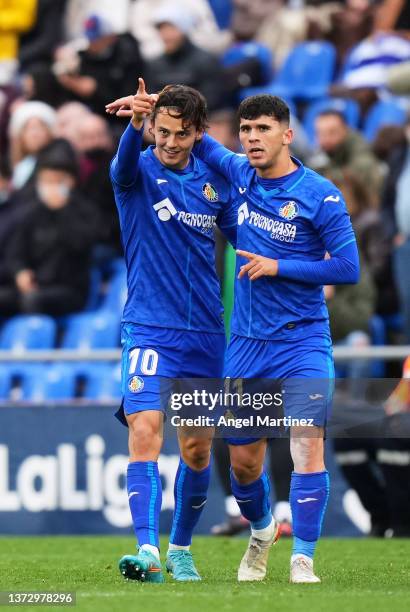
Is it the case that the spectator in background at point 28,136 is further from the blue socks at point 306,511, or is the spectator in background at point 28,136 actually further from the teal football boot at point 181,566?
the blue socks at point 306,511

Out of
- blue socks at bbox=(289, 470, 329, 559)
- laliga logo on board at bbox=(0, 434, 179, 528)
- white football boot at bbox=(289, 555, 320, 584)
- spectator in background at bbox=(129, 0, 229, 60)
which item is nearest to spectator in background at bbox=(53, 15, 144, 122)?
spectator in background at bbox=(129, 0, 229, 60)

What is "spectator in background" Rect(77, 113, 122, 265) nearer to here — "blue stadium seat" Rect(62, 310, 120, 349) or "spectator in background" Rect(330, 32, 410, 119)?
"blue stadium seat" Rect(62, 310, 120, 349)

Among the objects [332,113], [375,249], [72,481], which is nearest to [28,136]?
[332,113]

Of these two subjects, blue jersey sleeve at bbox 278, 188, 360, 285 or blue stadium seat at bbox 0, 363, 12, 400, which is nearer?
blue jersey sleeve at bbox 278, 188, 360, 285

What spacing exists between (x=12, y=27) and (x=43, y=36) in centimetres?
49

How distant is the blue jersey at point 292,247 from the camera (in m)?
6.71

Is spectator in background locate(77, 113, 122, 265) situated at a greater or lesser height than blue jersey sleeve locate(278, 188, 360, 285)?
greater

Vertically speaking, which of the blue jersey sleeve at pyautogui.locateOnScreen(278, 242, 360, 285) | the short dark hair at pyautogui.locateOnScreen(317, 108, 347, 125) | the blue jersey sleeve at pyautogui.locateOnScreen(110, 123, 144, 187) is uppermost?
the short dark hair at pyautogui.locateOnScreen(317, 108, 347, 125)

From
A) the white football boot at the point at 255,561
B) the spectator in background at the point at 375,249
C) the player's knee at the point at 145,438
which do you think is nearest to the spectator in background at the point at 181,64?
the spectator in background at the point at 375,249

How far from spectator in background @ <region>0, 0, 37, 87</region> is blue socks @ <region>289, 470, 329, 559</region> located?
10.6 meters

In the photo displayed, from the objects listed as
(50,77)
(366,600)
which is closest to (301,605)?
(366,600)

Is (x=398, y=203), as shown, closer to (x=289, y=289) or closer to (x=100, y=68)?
(x=100, y=68)

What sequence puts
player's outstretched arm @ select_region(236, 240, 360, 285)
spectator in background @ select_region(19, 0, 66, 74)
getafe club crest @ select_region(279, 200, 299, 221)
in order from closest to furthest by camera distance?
player's outstretched arm @ select_region(236, 240, 360, 285) → getafe club crest @ select_region(279, 200, 299, 221) → spectator in background @ select_region(19, 0, 66, 74)

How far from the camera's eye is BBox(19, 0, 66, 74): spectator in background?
1612 cm
